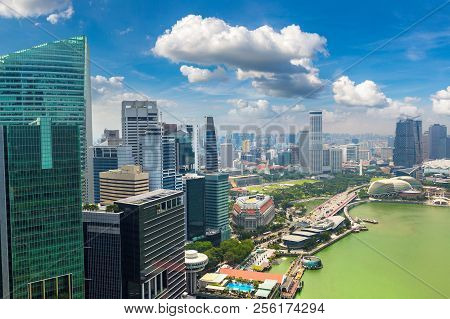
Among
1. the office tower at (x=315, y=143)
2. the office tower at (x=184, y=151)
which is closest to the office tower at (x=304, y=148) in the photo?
the office tower at (x=315, y=143)

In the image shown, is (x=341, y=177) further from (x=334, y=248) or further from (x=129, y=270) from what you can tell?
(x=129, y=270)

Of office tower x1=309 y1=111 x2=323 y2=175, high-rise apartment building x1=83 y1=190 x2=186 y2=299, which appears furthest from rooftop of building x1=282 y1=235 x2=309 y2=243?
high-rise apartment building x1=83 y1=190 x2=186 y2=299

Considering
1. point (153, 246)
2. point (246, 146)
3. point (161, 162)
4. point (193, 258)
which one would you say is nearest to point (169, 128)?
point (161, 162)

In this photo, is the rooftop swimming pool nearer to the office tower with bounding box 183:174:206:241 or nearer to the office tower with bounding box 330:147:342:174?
the office tower with bounding box 183:174:206:241

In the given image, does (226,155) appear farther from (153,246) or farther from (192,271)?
(153,246)
